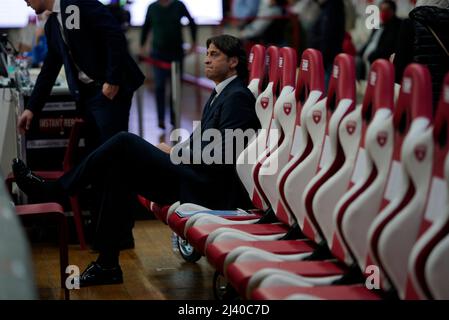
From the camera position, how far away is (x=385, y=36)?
8.24 meters

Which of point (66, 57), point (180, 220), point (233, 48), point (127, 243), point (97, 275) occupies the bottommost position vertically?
point (127, 243)

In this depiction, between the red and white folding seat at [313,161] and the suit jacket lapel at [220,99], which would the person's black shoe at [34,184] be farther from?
the red and white folding seat at [313,161]

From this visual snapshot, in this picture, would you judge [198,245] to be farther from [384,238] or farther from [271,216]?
[384,238]

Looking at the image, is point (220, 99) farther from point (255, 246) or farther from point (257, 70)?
point (255, 246)

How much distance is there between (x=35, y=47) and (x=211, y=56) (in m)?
4.43

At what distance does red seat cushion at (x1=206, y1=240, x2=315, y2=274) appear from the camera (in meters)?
3.54

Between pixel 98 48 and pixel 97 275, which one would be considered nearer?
pixel 97 275

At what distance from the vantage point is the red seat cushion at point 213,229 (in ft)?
12.6

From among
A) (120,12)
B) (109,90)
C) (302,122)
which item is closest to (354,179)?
(302,122)

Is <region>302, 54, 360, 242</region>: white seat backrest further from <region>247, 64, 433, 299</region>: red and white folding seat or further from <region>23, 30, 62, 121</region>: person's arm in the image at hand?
<region>23, 30, 62, 121</region>: person's arm

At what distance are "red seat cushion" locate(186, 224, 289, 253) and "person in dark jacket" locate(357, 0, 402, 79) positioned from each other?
3.67 meters

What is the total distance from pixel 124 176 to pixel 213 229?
714 mm

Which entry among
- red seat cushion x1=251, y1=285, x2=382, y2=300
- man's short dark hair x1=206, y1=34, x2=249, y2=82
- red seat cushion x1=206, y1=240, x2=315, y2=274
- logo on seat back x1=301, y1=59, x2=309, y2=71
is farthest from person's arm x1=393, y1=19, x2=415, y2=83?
red seat cushion x1=251, y1=285, x2=382, y2=300
